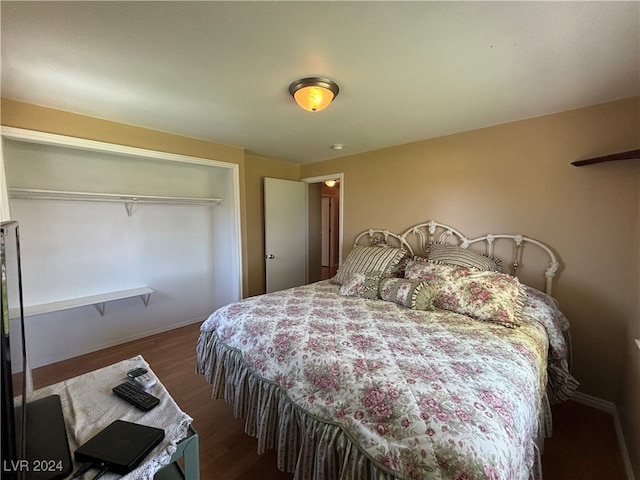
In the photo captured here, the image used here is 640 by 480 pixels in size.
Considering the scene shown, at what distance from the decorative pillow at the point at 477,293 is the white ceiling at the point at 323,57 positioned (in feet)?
4.20

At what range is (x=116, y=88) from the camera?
5.73 ft

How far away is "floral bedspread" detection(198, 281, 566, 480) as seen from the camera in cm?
89

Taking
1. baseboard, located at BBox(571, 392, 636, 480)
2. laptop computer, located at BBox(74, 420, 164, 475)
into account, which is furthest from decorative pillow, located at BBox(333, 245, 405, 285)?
laptop computer, located at BBox(74, 420, 164, 475)

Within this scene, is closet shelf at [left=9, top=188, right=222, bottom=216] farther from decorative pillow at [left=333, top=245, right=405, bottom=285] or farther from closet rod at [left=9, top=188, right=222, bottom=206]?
decorative pillow at [left=333, top=245, right=405, bottom=285]

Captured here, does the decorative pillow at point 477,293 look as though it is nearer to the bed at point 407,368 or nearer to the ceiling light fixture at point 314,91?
the bed at point 407,368

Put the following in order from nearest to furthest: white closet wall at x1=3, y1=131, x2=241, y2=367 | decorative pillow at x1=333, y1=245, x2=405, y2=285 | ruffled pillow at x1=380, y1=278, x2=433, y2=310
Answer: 1. ruffled pillow at x1=380, y1=278, x2=433, y2=310
2. white closet wall at x1=3, y1=131, x2=241, y2=367
3. decorative pillow at x1=333, y1=245, x2=405, y2=285

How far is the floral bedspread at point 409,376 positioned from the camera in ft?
2.91

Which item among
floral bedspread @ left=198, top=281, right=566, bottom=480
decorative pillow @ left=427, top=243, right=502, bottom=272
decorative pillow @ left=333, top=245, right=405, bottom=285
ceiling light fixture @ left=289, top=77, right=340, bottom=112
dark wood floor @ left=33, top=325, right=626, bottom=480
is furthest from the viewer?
decorative pillow @ left=333, top=245, right=405, bottom=285

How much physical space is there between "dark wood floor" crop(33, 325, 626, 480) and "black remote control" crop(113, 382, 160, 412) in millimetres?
861

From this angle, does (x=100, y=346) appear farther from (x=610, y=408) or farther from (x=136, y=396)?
(x=610, y=408)

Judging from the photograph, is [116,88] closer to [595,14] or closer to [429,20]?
[429,20]

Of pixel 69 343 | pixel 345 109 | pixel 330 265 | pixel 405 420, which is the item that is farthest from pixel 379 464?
pixel 330 265

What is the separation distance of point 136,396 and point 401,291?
68.6 inches

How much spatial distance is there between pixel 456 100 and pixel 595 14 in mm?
826
